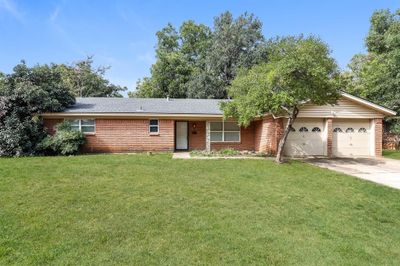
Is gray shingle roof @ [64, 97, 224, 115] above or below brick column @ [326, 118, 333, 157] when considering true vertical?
above

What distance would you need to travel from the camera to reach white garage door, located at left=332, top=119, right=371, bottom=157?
1772 centimetres

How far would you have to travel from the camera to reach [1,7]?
43.9 feet

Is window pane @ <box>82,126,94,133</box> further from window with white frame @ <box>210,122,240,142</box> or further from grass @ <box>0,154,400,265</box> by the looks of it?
Answer: window with white frame @ <box>210,122,240,142</box>

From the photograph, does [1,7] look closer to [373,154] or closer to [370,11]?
[373,154]

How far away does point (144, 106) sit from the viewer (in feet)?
63.1

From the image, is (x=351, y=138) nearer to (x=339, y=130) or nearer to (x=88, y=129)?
(x=339, y=130)

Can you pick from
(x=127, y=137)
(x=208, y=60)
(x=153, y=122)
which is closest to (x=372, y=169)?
(x=153, y=122)

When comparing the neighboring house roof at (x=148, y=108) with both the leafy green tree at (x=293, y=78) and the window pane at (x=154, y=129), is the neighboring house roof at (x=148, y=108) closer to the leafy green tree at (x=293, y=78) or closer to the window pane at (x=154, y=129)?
the window pane at (x=154, y=129)

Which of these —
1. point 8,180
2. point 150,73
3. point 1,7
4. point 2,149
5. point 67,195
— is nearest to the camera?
point 67,195

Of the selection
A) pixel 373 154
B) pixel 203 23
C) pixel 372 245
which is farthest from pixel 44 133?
pixel 203 23

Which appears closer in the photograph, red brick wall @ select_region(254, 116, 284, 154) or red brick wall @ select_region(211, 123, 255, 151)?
red brick wall @ select_region(254, 116, 284, 154)

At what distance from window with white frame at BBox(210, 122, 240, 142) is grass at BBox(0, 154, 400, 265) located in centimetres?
854

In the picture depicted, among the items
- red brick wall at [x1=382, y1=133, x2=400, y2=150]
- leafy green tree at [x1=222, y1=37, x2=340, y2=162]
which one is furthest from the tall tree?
leafy green tree at [x1=222, y1=37, x2=340, y2=162]

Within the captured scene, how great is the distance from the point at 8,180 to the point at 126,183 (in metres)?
3.45
